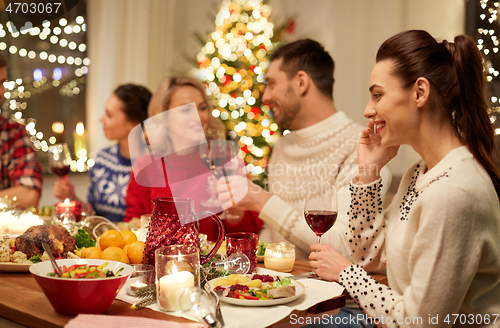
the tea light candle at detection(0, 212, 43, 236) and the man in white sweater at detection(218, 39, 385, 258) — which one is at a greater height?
the man in white sweater at detection(218, 39, 385, 258)

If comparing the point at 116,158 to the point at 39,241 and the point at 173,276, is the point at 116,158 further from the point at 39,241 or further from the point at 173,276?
the point at 173,276

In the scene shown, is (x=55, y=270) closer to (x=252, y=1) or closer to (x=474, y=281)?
(x=474, y=281)

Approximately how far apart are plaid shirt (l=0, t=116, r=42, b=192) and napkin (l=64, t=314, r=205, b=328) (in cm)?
199

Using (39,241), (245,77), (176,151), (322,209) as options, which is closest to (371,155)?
(322,209)

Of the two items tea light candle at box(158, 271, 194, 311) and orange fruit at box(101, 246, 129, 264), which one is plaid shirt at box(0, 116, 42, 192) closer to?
orange fruit at box(101, 246, 129, 264)

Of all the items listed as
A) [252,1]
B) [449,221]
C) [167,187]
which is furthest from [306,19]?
[449,221]

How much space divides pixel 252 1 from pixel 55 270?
357 cm

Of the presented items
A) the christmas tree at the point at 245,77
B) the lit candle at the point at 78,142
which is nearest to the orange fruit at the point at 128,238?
the christmas tree at the point at 245,77

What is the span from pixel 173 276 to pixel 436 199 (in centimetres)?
62

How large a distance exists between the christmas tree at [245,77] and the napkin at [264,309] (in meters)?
2.77

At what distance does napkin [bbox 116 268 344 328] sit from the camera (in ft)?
2.78

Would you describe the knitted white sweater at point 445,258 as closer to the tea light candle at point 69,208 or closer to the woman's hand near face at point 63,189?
the tea light candle at point 69,208

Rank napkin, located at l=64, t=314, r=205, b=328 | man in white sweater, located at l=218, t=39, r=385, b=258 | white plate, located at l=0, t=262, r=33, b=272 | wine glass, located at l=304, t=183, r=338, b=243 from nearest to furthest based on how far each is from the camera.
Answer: napkin, located at l=64, t=314, r=205, b=328, white plate, located at l=0, t=262, r=33, b=272, wine glass, located at l=304, t=183, r=338, b=243, man in white sweater, located at l=218, t=39, r=385, b=258

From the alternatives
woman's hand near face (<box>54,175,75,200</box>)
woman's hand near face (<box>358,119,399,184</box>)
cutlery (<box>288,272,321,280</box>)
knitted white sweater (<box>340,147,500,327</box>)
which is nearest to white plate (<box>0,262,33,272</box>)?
cutlery (<box>288,272,321,280</box>)
